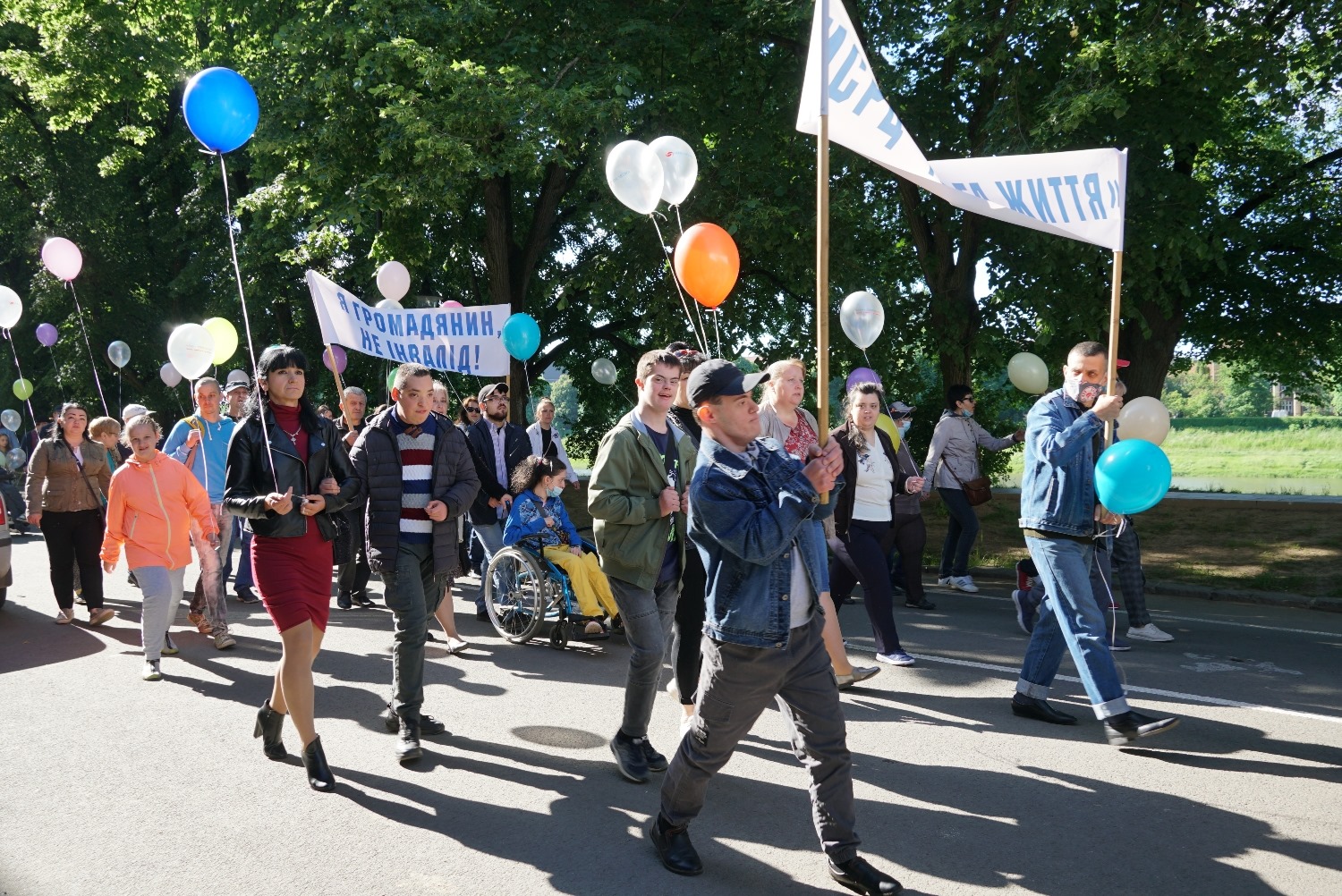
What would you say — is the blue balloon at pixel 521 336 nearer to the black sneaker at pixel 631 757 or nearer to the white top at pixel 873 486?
the white top at pixel 873 486

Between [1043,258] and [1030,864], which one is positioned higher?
[1043,258]

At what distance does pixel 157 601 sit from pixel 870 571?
4.77 meters

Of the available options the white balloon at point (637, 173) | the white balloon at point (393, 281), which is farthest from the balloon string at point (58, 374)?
the white balloon at point (637, 173)

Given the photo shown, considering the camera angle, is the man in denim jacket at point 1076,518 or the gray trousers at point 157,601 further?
the gray trousers at point 157,601

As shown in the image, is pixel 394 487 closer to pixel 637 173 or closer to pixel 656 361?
pixel 656 361

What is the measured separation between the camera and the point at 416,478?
543 centimetres

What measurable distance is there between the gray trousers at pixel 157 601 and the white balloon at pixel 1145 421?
21.8 feet

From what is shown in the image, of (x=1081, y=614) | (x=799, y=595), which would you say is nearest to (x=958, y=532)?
(x=1081, y=614)

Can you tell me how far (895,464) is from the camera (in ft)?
24.8

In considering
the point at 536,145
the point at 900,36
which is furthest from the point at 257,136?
the point at 900,36

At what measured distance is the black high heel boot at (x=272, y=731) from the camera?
17.0 feet

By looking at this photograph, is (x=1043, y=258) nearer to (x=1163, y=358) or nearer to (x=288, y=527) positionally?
(x=1163, y=358)

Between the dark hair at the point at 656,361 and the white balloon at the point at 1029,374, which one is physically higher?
the white balloon at the point at 1029,374

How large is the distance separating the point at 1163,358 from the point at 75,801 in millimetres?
14579
